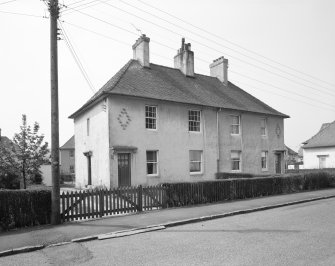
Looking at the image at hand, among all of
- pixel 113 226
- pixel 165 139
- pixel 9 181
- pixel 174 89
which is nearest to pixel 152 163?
pixel 165 139

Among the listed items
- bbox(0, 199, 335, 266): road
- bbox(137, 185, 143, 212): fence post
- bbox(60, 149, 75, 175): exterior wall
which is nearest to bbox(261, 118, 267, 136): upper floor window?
bbox(137, 185, 143, 212): fence post

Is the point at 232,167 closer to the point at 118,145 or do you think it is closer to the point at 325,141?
the point at 118,145

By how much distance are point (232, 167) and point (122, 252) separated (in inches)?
762

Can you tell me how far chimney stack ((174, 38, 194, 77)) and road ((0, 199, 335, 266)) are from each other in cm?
1898

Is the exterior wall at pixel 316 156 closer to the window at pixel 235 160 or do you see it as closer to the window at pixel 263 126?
the window at pixel 263 126

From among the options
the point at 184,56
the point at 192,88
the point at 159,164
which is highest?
the point at 184,56

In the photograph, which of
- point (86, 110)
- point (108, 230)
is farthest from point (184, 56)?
point (108, 230)

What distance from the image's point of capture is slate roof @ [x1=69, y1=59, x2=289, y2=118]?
67.2 feet

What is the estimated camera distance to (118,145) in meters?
19.1

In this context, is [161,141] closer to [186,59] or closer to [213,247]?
[186,59]

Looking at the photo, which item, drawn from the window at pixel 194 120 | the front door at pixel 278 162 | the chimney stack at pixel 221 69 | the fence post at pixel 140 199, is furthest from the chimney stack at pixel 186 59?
the fence post at pixel 140 199

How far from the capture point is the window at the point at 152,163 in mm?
20631

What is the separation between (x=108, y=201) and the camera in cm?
1267

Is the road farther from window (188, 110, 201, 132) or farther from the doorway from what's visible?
the doorway
